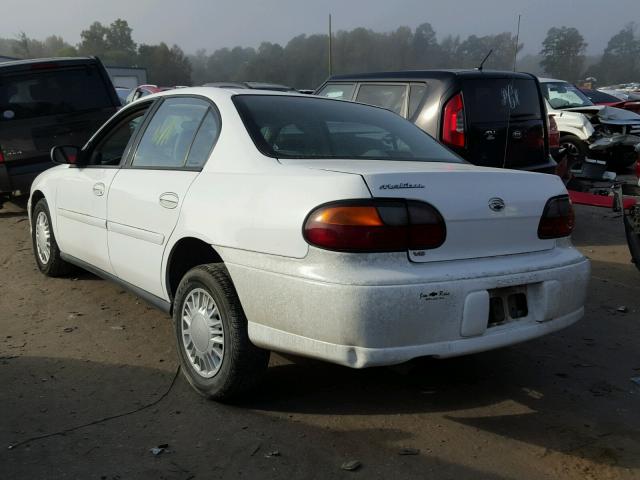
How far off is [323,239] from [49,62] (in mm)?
6857

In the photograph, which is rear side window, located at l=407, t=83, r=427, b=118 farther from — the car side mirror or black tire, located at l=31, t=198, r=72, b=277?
black tire, located at l=31, t=198, r=72, b=277

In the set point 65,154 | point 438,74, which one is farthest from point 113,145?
point 438,74

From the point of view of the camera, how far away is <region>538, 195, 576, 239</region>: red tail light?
3.13 m

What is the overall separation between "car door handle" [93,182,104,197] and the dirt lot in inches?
35.9

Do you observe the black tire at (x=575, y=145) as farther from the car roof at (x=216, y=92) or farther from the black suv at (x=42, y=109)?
the car roof at (x=216, y=92)

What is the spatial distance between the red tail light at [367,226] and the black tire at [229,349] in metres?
0.62

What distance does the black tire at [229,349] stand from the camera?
303 centimetres

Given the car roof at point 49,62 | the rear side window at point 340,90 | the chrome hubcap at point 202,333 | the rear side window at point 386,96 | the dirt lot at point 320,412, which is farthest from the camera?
the car roof at point 49,62

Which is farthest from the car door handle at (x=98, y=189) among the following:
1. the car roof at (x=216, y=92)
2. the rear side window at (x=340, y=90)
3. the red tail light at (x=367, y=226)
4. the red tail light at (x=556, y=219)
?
the rear side window at (x=340, y=90)

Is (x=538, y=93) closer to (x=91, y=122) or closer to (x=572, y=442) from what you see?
(x=572, y=442)

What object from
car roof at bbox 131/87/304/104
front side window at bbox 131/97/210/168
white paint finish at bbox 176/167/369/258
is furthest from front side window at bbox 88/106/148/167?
white paint finish at bbox 176/167/369/258

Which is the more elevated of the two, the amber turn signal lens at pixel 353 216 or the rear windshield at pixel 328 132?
the rear windshield at pixel 328 132

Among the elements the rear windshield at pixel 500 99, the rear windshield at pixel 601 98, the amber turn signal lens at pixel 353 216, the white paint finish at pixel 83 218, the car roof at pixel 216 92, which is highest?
the car roof at pixel 216 92

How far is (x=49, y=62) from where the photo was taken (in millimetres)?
8125
